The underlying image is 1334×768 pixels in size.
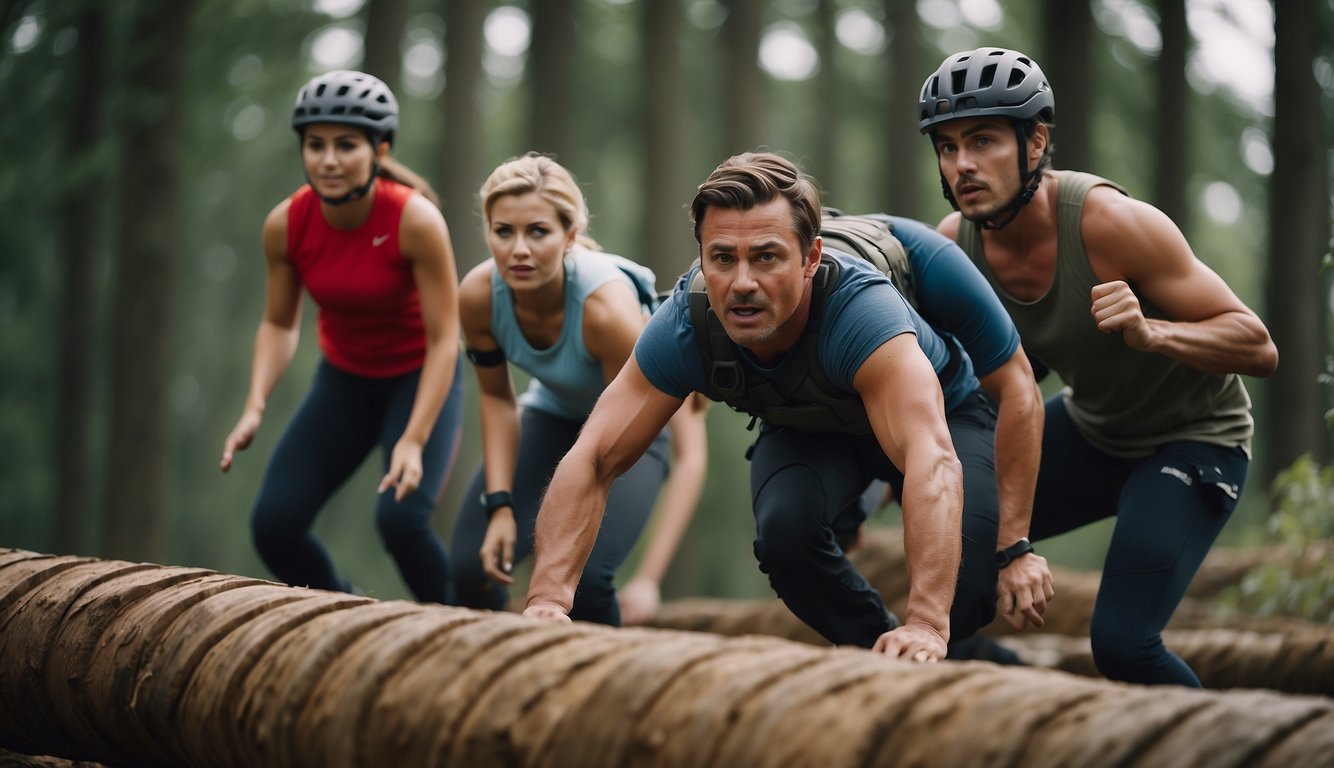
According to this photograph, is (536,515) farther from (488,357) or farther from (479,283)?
(479,283)

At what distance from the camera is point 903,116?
16.2m

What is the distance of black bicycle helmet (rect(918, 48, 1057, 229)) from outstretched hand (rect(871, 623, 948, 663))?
1784 mm

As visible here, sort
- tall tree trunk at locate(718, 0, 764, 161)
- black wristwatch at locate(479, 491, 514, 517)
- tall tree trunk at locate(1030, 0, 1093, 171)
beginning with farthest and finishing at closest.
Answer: tall tree trunk at locate(718, 0, 764, 161) < tall tree trunk at locate(1030, 0, 1093, 171) < black wristwatch at locate(479, 491, 514, 517)

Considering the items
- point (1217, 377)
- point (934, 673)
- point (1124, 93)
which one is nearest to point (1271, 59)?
point (1124, 93)

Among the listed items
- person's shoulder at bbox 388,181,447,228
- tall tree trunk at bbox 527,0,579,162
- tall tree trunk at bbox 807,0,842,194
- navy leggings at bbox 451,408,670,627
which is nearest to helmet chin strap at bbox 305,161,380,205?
person's shoulder at bbox 388,181,447,228

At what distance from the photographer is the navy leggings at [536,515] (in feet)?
16.2

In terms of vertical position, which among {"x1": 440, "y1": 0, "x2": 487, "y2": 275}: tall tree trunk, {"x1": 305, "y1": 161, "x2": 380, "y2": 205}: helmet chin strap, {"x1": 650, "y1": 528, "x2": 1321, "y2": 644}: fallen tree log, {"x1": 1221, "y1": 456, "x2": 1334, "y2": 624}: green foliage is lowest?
{"x1": 650, "y1": 528, "x2": 1321, "y2": 644}: fallen tree log

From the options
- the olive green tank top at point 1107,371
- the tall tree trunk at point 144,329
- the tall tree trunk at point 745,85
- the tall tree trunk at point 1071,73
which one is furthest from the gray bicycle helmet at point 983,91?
the tall tree trunk at point 745,85

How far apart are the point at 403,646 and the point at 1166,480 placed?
9.31ft

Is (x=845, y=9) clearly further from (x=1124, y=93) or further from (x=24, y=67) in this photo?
(x=24, y=67)

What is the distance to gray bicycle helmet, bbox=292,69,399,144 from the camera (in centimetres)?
567

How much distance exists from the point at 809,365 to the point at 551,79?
10801mm

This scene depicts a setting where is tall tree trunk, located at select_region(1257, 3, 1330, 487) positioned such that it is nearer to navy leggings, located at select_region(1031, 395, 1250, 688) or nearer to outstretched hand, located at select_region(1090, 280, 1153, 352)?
navy leggings, located at select_region(1031, 395, 1250, 688)

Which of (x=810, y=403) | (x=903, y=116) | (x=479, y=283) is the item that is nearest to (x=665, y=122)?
(x=903, y=116)
